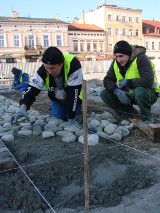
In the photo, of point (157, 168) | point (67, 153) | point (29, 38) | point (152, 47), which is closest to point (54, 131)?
point (67, 153)

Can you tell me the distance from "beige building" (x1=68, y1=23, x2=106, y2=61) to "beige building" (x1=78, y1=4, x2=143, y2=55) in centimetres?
109

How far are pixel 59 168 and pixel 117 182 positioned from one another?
0.51 m

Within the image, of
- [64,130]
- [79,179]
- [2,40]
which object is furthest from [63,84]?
[2,40]

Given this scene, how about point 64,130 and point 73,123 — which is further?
point 73,123

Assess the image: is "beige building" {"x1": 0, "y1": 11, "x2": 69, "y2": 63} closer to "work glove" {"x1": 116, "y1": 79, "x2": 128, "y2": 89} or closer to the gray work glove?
the gray work glove

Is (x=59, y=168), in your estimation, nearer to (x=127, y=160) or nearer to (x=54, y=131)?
(x=127, y=160)

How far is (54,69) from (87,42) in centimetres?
3409

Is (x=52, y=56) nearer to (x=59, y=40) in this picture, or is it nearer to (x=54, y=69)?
(x=54, y=69)

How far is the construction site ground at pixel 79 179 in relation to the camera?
5.68 feet

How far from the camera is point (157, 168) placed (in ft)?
7.33

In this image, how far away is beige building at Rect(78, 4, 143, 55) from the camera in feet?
126

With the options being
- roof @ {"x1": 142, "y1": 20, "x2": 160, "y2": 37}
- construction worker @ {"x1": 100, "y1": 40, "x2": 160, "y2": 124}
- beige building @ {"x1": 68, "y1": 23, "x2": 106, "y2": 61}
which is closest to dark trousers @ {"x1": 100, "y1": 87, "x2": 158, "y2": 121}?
construction worker @ {"x1": 100, "y1": 40, "x2": 160, "y2": 124}

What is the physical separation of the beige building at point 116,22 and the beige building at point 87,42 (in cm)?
109

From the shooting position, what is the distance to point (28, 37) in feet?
106
